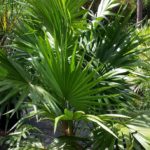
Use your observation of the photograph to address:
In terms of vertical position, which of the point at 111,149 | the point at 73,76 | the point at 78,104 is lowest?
the point at 111,149

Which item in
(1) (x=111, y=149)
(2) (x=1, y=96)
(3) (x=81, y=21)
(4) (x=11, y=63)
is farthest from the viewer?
(3) (x=81, y=21)

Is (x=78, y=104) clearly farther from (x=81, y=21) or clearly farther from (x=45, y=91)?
(x=81, y=21)

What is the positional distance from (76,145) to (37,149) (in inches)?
11.1

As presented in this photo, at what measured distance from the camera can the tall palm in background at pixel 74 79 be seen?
2254mm

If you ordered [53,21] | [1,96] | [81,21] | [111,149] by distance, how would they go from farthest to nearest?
[81,21]
[53,21]
[1,96]
[111,149]

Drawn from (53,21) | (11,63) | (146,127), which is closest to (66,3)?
(53,21)

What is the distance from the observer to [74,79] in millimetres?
2260

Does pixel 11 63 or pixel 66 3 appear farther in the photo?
pixel 66 3

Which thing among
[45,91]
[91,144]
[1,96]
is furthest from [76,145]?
[1,96]

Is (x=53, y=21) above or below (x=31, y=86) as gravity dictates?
above

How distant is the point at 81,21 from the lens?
3.31 metres

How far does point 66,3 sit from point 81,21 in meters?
0.28

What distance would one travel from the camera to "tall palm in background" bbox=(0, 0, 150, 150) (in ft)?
7.39

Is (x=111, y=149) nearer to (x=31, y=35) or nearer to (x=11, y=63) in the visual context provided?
(x=11, y=63)
